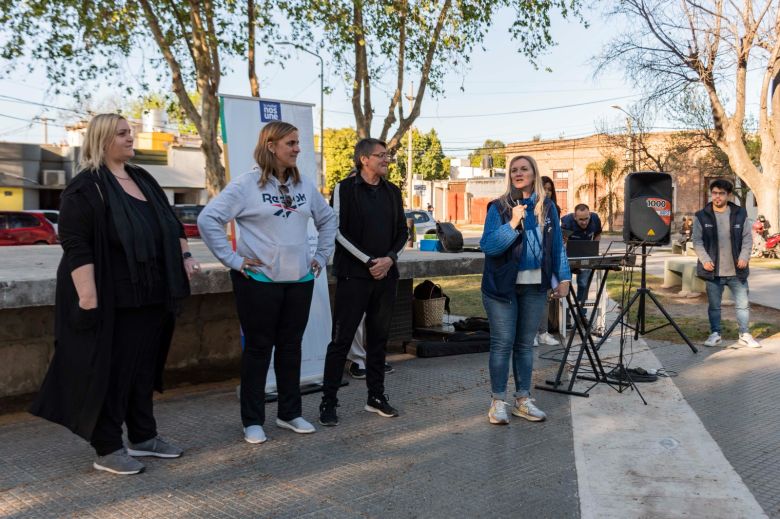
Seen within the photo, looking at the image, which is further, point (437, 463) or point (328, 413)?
point (328, 413)

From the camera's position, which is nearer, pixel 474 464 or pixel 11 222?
pixel 474 464

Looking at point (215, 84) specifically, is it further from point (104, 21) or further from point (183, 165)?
point (183, 165)

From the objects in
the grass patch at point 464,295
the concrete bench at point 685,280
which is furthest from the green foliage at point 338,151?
the concrete bench at point 685,280

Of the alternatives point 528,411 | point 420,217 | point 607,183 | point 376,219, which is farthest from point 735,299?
point 607,183

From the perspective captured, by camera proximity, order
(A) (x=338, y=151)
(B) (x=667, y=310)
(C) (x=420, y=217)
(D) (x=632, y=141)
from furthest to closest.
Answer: (A) (x=338, y=151) → (D) (x=632, y=141) → (C) (x=420, y=217) → (B) (x=667, y=310)

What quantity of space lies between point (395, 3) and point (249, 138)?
8.12m

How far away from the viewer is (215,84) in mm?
14391

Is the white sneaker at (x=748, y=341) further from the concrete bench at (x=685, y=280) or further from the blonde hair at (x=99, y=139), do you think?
the blonde hair at (x=99, y=139)

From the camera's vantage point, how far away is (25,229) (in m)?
25.6

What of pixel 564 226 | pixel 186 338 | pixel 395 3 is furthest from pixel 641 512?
pixel 395 3

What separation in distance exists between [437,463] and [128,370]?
1890mm

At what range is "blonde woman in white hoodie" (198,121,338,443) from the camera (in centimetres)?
479

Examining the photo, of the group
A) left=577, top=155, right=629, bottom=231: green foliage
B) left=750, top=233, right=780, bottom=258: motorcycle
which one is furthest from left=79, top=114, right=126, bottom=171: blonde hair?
left=577, top=155, right=629, bottom=231: green foliage

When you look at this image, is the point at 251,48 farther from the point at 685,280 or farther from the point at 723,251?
the point at 723,251
